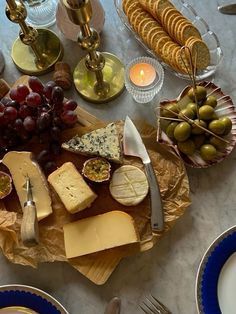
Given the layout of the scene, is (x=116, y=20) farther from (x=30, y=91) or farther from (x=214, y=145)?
(x=214, y=145)

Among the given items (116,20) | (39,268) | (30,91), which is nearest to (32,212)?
(39,268)

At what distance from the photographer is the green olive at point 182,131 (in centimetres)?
107

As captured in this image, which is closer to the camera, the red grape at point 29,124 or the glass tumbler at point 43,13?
the red grape at point 29,124

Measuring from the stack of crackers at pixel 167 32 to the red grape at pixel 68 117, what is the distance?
0.22 meters

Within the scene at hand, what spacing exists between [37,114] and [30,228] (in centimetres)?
23

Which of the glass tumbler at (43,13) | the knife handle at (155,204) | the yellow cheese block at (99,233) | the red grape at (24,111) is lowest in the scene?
the yellow cheese block at (99,233)

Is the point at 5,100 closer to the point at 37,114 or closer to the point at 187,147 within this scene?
the point at 37,114

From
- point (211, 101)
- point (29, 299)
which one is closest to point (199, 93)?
point (211, 101)

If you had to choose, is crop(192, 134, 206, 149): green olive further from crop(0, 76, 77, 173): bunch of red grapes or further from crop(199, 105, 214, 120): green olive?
crop(0, 76, 77, 173): bunch of red grapes

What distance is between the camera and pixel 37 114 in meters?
1.11

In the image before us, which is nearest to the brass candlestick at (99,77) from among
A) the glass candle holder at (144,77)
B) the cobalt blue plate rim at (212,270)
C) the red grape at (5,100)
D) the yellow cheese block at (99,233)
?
the glass candle holder at (144,77)

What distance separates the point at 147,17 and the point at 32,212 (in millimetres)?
465

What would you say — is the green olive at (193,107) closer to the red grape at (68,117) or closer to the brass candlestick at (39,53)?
the red grape at (68,117)

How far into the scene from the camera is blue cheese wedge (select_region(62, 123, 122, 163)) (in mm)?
1111
